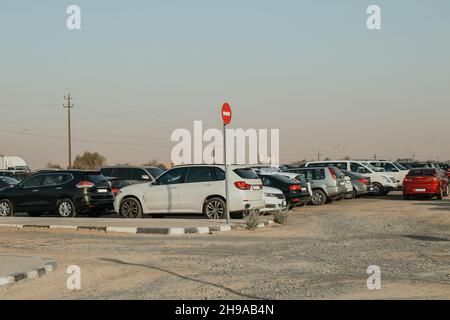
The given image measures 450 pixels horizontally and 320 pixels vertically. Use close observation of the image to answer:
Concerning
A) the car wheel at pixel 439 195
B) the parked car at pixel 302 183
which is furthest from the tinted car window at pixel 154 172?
the car wheel at pixel 439 195

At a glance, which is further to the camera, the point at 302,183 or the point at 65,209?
the point at 302,183

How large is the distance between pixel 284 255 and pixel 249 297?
430 cm

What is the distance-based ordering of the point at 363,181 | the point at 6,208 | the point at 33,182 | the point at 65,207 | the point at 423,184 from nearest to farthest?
the point at 65,207
the point at 33,182
the point at 6,208
the point at 423,184
the point at 363,181

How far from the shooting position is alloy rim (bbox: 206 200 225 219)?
20.0m

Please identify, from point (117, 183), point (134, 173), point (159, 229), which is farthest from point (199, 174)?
point (134, 173)

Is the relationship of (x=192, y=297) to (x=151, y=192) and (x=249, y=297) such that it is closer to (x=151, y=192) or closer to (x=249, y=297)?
(x=249, y=297)

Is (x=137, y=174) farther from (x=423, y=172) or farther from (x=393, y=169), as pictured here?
(x=393, y=169)

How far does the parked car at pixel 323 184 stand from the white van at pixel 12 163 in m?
34.4

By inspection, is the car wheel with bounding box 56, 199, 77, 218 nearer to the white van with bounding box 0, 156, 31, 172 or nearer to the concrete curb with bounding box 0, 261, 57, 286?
the concrete curb with bounding box 0, 261, 57, 286

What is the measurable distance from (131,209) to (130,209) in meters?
0.04

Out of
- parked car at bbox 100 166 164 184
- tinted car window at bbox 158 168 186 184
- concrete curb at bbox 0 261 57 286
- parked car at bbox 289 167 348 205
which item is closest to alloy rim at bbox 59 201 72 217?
tinted car window at bbox 158 168 186 184

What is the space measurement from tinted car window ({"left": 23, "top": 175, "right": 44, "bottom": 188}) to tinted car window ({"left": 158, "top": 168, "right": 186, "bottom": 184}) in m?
4.71

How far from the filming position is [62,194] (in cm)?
2250
